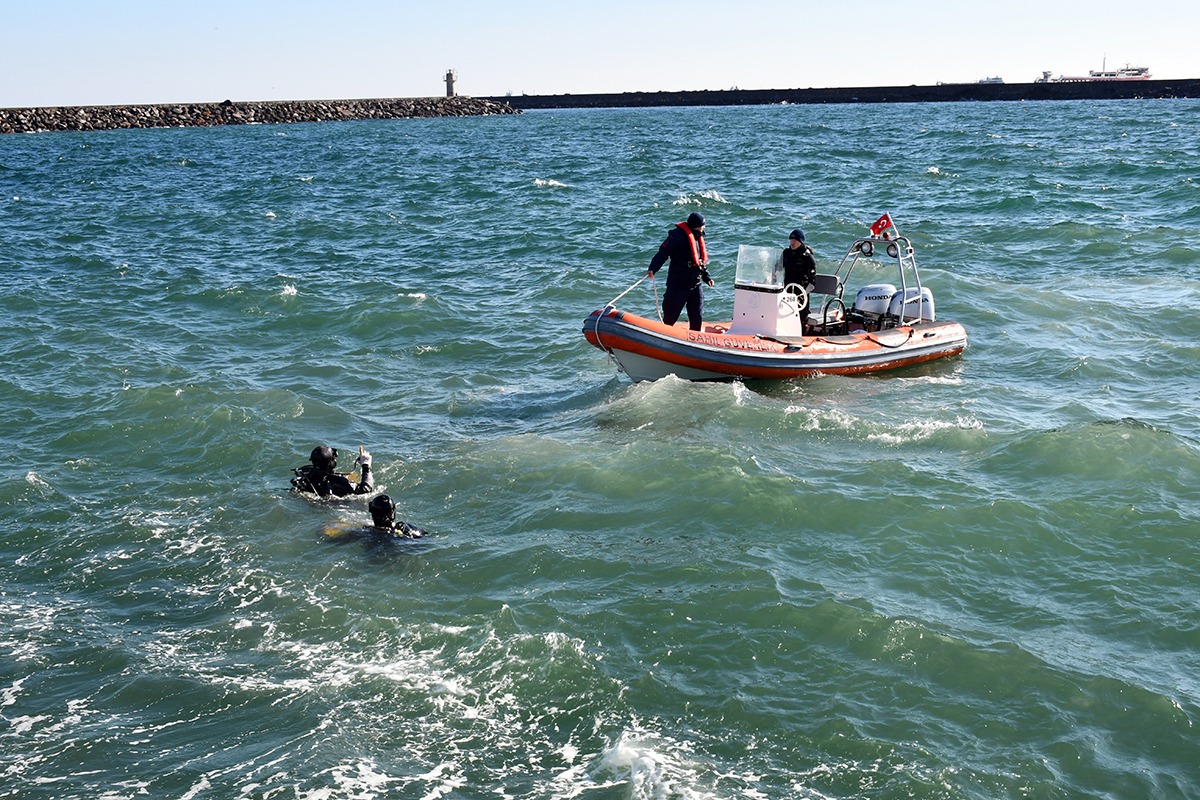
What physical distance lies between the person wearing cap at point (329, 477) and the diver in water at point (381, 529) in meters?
0.70

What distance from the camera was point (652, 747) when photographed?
6328mm

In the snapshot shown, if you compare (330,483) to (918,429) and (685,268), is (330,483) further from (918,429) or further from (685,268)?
(918,429)

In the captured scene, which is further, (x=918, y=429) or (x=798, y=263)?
(x=798, y=263)

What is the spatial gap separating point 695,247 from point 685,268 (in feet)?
1.15

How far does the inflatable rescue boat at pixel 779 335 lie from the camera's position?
13.0 metres

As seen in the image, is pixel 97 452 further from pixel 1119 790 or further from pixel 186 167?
pixel 186 167

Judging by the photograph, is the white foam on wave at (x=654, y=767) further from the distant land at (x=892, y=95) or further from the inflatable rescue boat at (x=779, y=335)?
the distant land at (x=892, y=95)

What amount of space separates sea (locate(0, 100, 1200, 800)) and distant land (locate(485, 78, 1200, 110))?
253ft

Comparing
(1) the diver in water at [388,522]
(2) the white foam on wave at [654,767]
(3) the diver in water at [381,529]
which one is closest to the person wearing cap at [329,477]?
(3) the diver in water at [381,529]

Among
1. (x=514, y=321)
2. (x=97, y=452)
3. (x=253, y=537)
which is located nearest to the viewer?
(x=253, y=537)

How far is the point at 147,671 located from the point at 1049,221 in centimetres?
2220

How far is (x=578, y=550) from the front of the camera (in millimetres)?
8992

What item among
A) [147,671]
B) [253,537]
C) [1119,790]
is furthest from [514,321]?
[1119,790]

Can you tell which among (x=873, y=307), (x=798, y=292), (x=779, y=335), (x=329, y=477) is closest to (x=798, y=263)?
(x=798, y=292)
